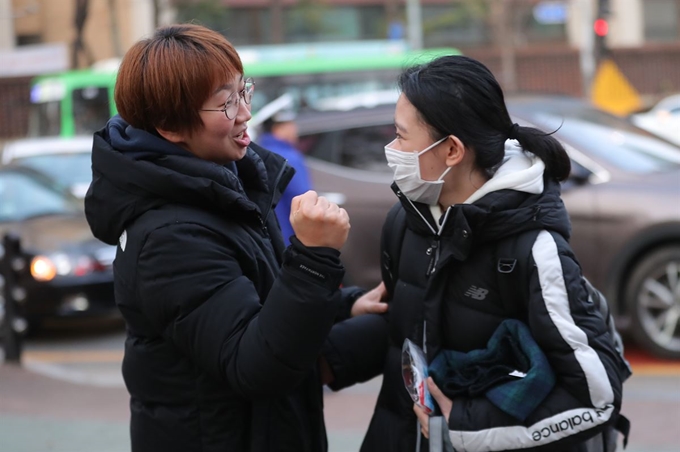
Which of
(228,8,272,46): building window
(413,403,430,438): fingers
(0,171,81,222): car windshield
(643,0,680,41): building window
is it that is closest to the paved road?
(0,171,81,222): car windshield

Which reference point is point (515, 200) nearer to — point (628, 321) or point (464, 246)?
point (464, 246)

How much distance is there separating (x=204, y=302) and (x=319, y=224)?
307mm

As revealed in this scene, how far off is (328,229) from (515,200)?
0.49 metres

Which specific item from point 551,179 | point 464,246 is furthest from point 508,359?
point 551,179

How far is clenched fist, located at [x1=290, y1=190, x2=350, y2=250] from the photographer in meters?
2.21

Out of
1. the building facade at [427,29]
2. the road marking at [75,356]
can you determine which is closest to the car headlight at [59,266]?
the road marking at [75,356]

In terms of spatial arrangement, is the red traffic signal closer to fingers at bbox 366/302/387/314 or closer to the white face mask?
fingers at bbox 366/302/387/314

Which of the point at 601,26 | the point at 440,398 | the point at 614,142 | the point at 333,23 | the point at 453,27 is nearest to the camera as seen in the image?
the point at 440,398

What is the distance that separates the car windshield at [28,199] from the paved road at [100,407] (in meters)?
1.86

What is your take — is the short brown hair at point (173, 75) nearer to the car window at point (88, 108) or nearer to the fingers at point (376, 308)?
the fingers at point (376, 308)

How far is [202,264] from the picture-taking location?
224 cm

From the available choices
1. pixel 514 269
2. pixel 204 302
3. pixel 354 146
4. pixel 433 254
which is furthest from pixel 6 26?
pixel 514 269

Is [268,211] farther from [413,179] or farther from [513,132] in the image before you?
[513,132]

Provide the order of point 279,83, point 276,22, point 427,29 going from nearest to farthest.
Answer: point 279,83, point 276,22, point 427,29
